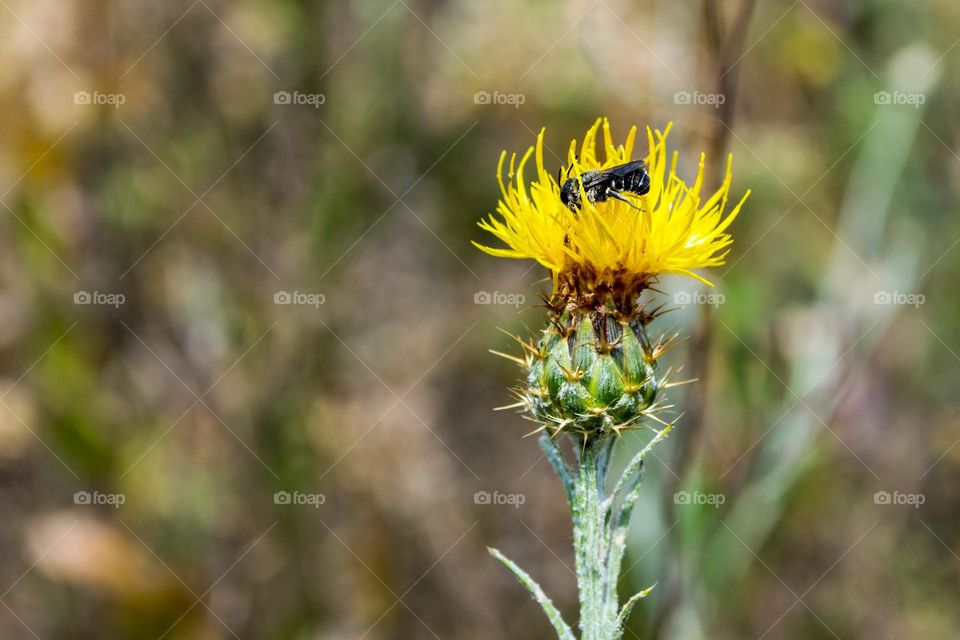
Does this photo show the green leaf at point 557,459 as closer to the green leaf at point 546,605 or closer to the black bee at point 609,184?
the green leaf at point 546,605

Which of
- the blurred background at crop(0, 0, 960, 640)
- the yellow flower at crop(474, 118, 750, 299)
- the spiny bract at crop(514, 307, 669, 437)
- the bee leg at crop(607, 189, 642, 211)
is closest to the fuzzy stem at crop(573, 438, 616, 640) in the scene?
the spiny bract at crop(514, 307, 669, 437)

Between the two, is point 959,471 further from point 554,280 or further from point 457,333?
point 554,280

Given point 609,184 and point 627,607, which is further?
point 609,184

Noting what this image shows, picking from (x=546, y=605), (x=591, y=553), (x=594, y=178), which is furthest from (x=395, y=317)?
(x=546, y=605)

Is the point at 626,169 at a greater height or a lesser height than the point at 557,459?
greater

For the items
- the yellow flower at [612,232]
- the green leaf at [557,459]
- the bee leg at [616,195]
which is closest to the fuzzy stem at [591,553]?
the green leaf at [557,459]

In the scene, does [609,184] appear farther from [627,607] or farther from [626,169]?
[627,607]

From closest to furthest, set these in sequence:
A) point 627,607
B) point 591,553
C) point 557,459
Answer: point 627,607, point 591,553, point 557,459
